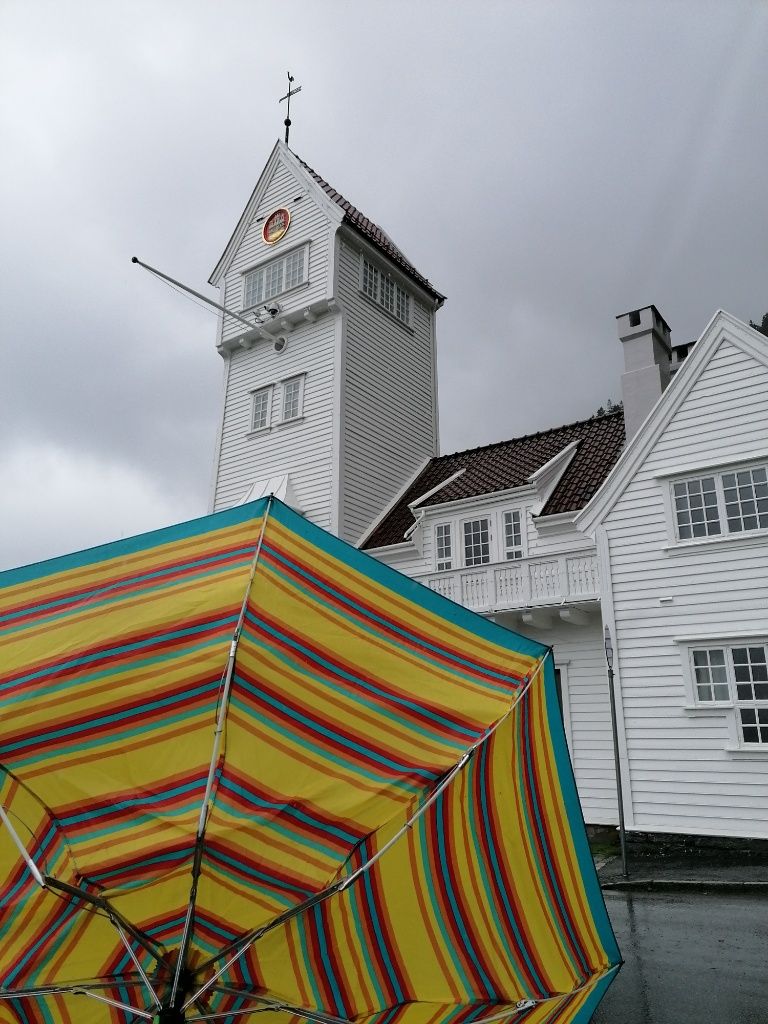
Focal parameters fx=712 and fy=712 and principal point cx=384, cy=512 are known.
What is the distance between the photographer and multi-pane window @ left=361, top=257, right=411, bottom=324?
22141 millimetres

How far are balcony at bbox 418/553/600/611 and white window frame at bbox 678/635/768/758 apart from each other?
226 centimetres

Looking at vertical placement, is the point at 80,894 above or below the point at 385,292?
below

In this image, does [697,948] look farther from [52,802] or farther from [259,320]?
Answer: [259,320]

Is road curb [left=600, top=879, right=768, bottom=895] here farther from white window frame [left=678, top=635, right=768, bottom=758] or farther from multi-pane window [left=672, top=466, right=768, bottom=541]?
multi-pane window [left=672, top=466, right=768, bottom=541]

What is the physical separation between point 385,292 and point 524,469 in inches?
332

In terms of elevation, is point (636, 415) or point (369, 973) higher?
point (636, 415)

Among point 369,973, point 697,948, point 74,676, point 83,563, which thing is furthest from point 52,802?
point 697,948

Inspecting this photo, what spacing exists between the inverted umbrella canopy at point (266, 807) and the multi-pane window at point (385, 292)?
2002 cm

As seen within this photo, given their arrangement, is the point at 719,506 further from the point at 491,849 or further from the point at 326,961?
the point at 326,961

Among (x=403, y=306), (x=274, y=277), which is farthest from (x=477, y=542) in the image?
(x=274, y=277)

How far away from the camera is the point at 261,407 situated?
21.9 meters

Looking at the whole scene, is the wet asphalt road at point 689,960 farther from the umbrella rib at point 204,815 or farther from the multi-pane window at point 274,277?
the multi-pane window at point 274,277

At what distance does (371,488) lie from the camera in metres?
20.2

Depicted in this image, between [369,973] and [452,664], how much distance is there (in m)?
1.22
